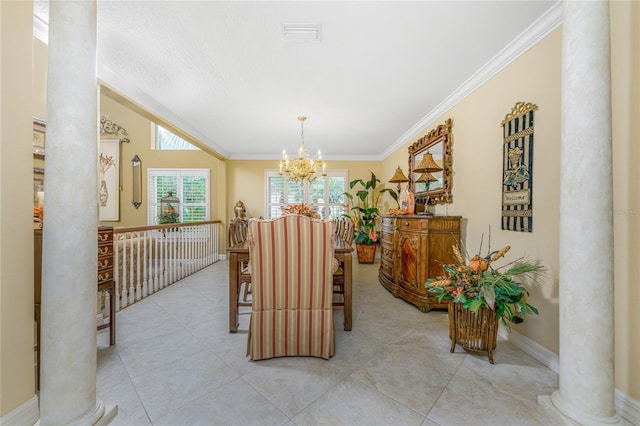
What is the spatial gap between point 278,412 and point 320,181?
5072 millimetres

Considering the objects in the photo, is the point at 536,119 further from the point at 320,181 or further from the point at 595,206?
the point at 320,181

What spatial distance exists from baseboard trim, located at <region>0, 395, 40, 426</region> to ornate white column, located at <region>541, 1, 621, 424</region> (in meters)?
2.67

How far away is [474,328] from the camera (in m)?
1.77

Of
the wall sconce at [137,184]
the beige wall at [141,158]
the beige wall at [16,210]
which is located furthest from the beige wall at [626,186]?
the wall sconce at [137,184]

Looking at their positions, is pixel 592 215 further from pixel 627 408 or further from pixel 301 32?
pixel 301 32

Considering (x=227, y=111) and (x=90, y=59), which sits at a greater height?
(x=227, y=111)

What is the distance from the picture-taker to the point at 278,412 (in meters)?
1.28

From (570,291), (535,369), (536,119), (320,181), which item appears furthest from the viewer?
(320,181)

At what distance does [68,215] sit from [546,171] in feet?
9.40

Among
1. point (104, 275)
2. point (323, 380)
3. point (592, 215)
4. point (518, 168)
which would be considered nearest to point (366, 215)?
point (518, 168)

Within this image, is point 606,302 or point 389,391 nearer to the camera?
point 606,302

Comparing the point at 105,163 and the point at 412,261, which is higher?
the point at 105,163

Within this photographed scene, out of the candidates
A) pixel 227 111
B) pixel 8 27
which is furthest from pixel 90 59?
pixel 227 111

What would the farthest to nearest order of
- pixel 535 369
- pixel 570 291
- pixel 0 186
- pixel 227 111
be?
pixel 227 111
pixel 535 369
pixel 570 291
pixel 0 186
